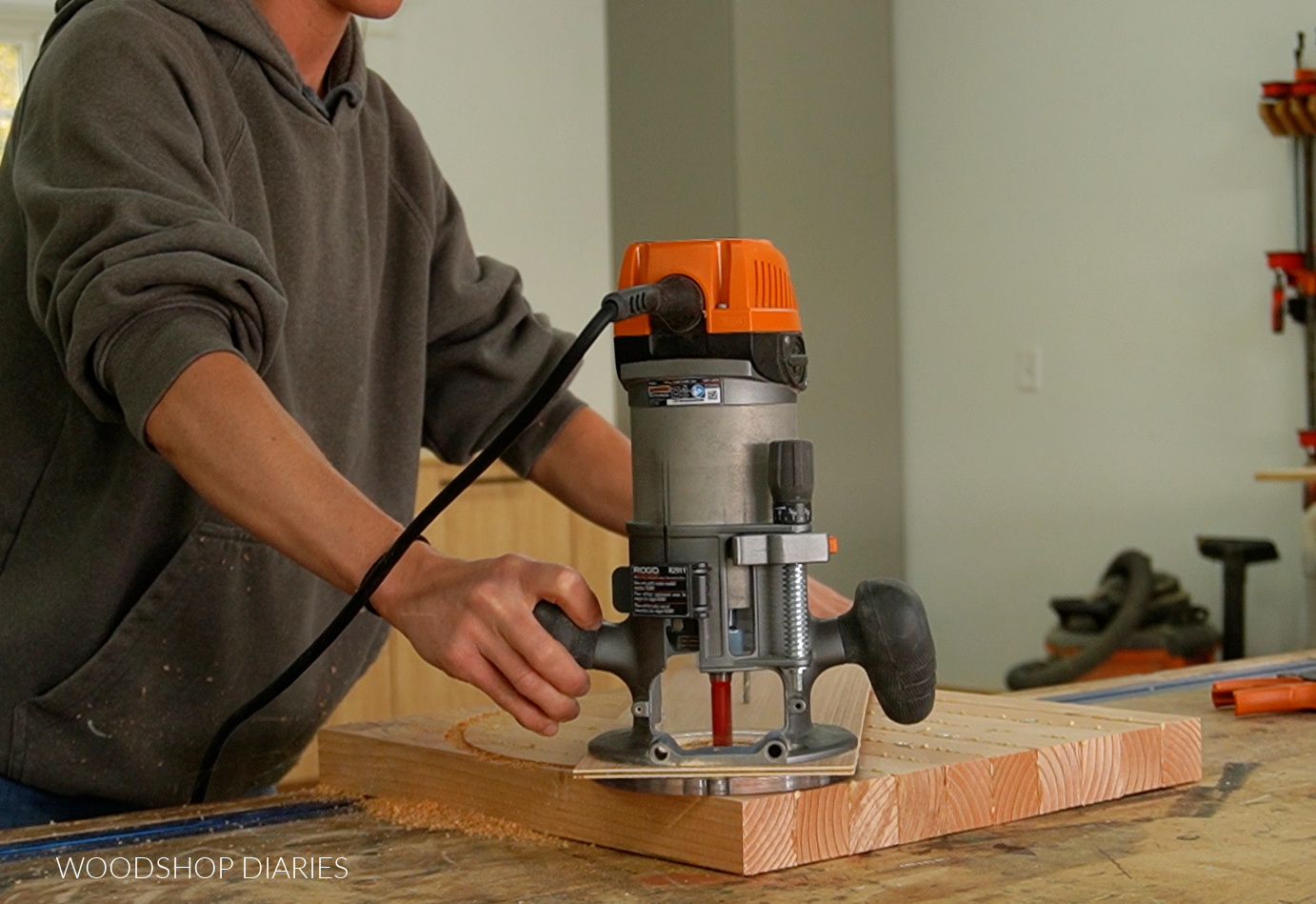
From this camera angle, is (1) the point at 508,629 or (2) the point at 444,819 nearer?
(1) the point at 508,629

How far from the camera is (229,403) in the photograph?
1049 millimetres

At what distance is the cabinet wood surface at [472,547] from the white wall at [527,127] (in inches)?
30.2

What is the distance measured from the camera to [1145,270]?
4281 millimetres

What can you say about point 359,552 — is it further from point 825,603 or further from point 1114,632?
point 1114,632

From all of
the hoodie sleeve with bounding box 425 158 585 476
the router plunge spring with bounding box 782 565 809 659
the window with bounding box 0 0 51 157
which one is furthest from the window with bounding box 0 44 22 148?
the router plunge spring with bounding box 782 565 809 659

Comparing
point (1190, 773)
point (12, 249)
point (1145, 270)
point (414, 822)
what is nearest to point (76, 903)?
point (414, 822)

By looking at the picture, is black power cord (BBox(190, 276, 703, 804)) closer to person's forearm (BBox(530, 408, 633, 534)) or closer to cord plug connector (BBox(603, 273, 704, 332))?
cord plug connector (BBox(603, 273, 704, 332))

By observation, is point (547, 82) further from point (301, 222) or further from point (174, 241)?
point (174, 241)

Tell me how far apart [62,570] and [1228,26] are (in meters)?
3.58

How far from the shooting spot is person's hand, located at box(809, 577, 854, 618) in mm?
1309

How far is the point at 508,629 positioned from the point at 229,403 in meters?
0.25

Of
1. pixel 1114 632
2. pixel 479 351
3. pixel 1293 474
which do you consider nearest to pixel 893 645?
pixel 479 351

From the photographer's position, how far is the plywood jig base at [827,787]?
0.97 m

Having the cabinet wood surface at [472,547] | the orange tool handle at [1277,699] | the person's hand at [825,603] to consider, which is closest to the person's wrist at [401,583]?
the person's hand at [825,603]
